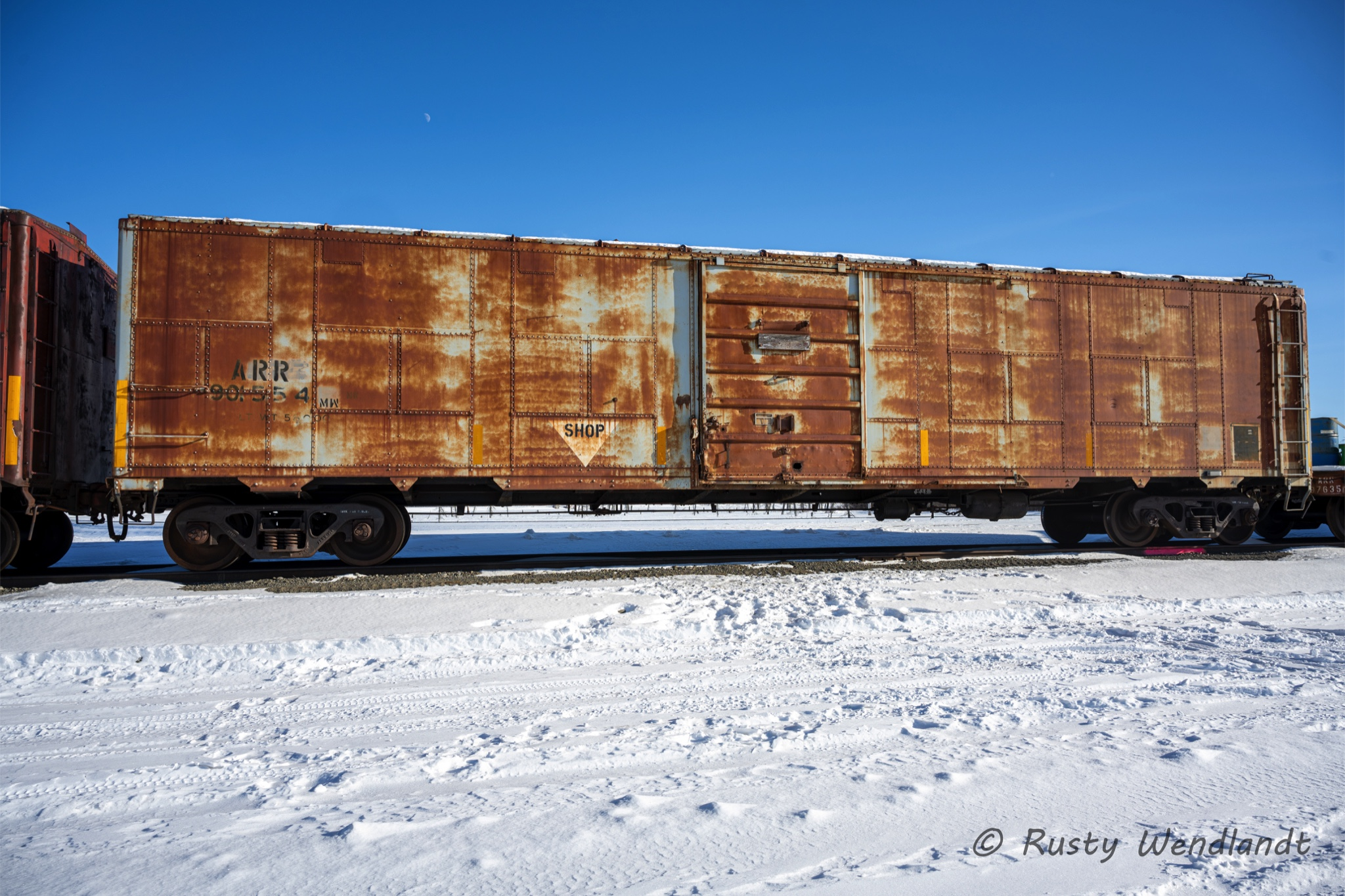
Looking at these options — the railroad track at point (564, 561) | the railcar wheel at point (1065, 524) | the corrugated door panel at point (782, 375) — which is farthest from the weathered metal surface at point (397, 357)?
the railcar wheel at point (1065, 524)

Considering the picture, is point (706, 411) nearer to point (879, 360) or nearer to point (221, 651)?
point (879, 360)

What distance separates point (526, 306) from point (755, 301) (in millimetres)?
2870

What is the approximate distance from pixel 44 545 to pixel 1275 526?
61.6 ft

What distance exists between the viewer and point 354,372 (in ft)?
28.1

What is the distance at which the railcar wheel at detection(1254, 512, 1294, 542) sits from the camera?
12.3 metres

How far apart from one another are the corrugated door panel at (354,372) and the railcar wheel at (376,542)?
1166 millimetres

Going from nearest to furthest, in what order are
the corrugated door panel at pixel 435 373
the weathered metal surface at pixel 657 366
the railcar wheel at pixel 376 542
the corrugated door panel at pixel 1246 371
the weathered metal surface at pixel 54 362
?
the weathered metal surface at pixel 54 362, the weathered metal surface at pixel 657 366, the corrugated door panel at pixel 435 373, the railcar wheel at pixel 376 542, the corrugated door panel at pixel 1246 371

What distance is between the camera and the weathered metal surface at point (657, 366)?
8336mm

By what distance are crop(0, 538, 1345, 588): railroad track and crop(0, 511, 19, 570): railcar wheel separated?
1.06ft

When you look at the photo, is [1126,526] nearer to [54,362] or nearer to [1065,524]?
[1065,524]

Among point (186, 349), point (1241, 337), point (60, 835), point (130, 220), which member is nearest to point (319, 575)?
point (186, 349)

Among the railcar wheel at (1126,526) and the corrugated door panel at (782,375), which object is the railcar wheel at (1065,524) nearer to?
the railcar wheel at (1126,526)

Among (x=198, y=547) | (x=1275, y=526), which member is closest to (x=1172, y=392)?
(x=1275, y=526)

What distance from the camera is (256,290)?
8430mm
